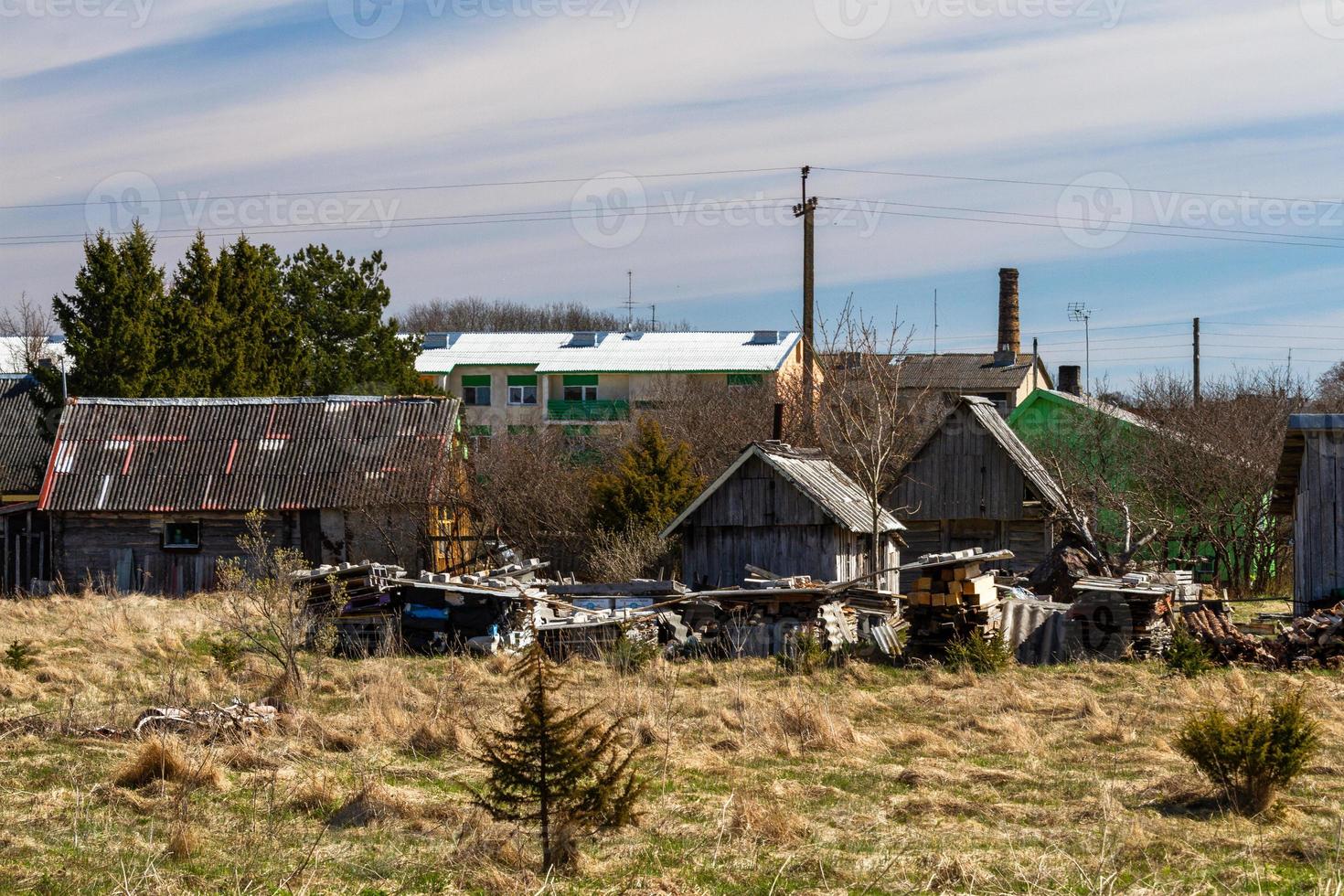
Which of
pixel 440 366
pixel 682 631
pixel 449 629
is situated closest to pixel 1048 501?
pixel 682 631

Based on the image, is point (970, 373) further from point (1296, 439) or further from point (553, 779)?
point (553, 779)

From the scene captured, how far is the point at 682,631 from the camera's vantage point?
18953mm

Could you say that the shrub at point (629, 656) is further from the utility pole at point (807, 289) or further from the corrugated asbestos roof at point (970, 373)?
the corrugated asbestos roof at point (970, 373)

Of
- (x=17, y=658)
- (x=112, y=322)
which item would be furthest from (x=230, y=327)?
(x=17, y=658)

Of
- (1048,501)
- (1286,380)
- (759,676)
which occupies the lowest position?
(759,676)

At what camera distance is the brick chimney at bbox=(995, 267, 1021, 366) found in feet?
194

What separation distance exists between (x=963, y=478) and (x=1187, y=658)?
13.6 m

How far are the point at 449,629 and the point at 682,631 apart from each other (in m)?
3.37

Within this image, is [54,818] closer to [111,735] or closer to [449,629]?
[111,735]

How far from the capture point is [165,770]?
10117mm

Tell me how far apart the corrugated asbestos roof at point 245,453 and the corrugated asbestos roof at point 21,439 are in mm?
5536

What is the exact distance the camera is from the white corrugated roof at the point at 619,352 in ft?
176

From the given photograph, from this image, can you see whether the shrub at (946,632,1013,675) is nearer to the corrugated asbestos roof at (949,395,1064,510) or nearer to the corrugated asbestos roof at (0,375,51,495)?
the corrugated asbestos roof at (949,395,1064,510)

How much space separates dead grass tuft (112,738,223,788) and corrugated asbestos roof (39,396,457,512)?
1849cm
